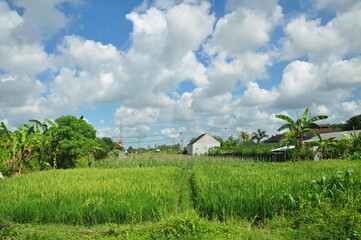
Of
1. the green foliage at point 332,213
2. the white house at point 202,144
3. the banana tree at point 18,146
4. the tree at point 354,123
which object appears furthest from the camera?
the white house at point 202,144

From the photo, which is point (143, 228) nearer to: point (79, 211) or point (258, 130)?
point (79, 211)

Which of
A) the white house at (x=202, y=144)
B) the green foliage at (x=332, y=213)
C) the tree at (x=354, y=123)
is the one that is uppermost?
the tree at (x=354, y=123)

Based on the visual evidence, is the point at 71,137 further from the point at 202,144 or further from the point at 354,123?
the point at 354,123

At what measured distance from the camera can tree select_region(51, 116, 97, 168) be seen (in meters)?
15.4

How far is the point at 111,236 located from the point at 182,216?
1.33 metres

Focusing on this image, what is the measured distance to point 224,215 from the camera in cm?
547

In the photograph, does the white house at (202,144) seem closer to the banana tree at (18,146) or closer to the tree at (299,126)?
the tree at (299,126)

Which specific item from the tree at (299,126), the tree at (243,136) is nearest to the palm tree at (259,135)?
the tree at (243,136)

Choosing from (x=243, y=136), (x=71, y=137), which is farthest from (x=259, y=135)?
(x=71, y=137)

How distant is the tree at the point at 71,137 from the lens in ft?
50.5

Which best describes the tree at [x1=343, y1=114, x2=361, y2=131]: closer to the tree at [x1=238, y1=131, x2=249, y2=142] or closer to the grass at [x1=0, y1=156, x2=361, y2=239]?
the tree at [x1=238, y1=131, x2=249, y2=142]

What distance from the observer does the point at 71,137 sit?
51.8 feet

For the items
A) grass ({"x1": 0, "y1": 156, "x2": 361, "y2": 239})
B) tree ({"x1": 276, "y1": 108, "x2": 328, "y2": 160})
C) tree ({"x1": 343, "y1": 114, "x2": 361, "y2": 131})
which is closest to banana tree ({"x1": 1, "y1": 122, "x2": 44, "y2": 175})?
grass ({"x1": 0, "y1": 156, "x2": 361, "y2": 239})

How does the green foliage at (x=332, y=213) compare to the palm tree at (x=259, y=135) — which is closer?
the green foliage at (x=332, y=213)
